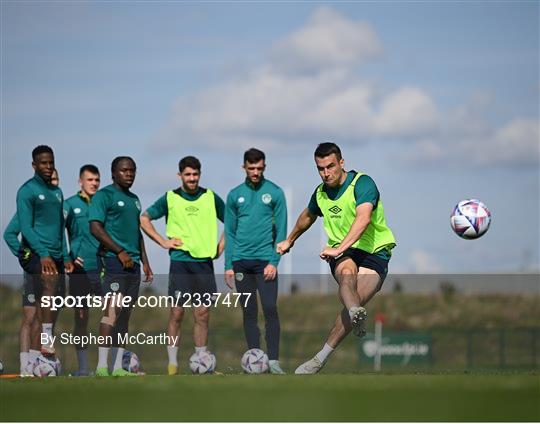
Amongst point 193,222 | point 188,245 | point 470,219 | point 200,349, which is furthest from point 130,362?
point 470,219

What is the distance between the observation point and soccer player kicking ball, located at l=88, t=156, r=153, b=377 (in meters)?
15.3

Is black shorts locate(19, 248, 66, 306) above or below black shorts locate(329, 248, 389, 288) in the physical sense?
below

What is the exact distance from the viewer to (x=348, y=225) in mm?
14734

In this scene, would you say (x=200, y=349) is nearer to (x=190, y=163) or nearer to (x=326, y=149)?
(x=190, y=163)

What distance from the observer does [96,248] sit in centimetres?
1614

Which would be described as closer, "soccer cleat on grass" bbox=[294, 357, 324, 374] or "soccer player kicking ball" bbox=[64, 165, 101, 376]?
"soccer cleat on grass" bbox=[294, 357, 324, 374]

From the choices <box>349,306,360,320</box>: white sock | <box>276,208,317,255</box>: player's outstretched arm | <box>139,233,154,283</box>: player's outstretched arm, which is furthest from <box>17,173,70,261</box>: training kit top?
<box>349,306,360,320</box>: white sock

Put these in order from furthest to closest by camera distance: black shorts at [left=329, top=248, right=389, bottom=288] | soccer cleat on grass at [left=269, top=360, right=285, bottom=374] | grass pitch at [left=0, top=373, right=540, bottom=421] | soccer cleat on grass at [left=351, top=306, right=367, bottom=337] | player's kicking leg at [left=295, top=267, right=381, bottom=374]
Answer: soccer cleat on grass at [left=269, top=360, right=285, bottom=374] < black shorts at [left=329, top=248, right=389, bottom=288] < player's kicking leg at [left=295, top=267, right=381, bottom=374] < soccer cleat on grass at [left=351, top=306, right=367, bottom=337] < grass pitch at [left=0, top=373, right=540, bottom=421]

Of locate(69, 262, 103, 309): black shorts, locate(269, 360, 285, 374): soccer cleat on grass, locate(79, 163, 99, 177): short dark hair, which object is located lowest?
locate(269, 360, 285, 374): soccer cleat on grass

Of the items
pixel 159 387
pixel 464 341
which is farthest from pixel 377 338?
pixel 159 387

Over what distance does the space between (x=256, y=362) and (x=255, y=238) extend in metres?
1.52

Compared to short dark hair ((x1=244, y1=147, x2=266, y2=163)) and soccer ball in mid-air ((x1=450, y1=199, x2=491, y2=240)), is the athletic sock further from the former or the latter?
soccer ball in mid-air ((x1=450, y1=199, x2=491, y2=240))

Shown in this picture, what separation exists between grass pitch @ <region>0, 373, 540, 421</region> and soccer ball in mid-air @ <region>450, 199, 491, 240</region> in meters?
3.77

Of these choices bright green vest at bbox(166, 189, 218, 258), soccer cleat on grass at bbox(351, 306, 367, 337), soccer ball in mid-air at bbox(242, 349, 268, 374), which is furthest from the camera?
bright green vest at bbox(166, 189, 218, 258)
